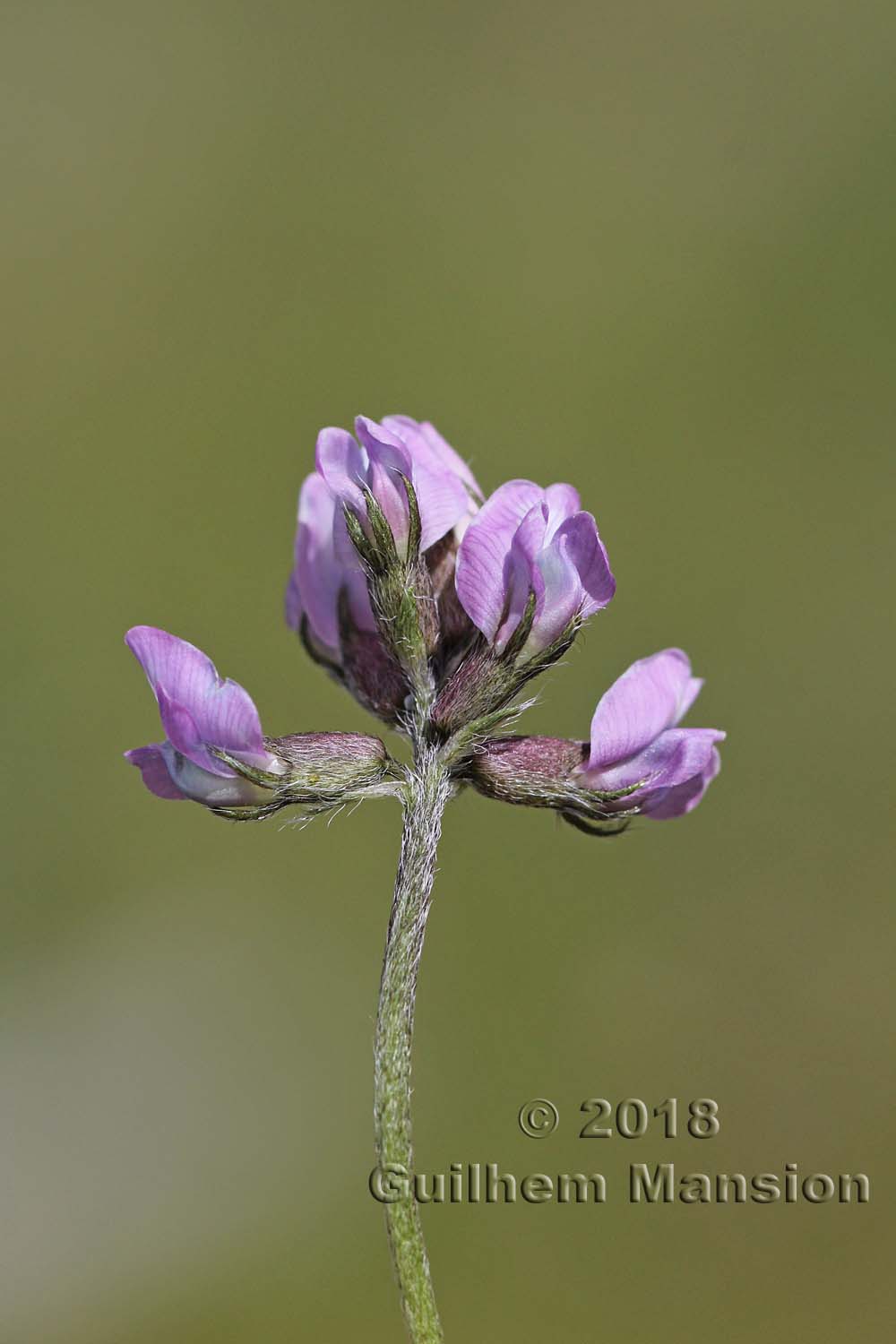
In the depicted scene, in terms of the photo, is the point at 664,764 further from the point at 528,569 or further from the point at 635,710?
the point at 528,569

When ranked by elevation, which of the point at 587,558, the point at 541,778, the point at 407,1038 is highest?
the point at 587,558

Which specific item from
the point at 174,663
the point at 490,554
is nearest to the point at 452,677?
the point at 490,554

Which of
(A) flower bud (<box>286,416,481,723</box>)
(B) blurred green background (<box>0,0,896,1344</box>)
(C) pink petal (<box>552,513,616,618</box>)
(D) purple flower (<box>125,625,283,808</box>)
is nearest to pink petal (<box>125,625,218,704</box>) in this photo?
(D) purple flower (<box>125,625,283,808</box>)

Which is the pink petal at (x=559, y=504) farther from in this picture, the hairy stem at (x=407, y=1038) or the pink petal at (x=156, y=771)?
the pink petal at (x=156, y=771)

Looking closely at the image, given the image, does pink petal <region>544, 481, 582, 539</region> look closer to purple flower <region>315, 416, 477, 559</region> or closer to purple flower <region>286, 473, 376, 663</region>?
purple flower <region>315, 416, 477, 559</region>

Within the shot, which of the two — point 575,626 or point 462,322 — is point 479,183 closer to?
point 462,322

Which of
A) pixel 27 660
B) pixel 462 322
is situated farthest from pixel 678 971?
pixel 462 322
